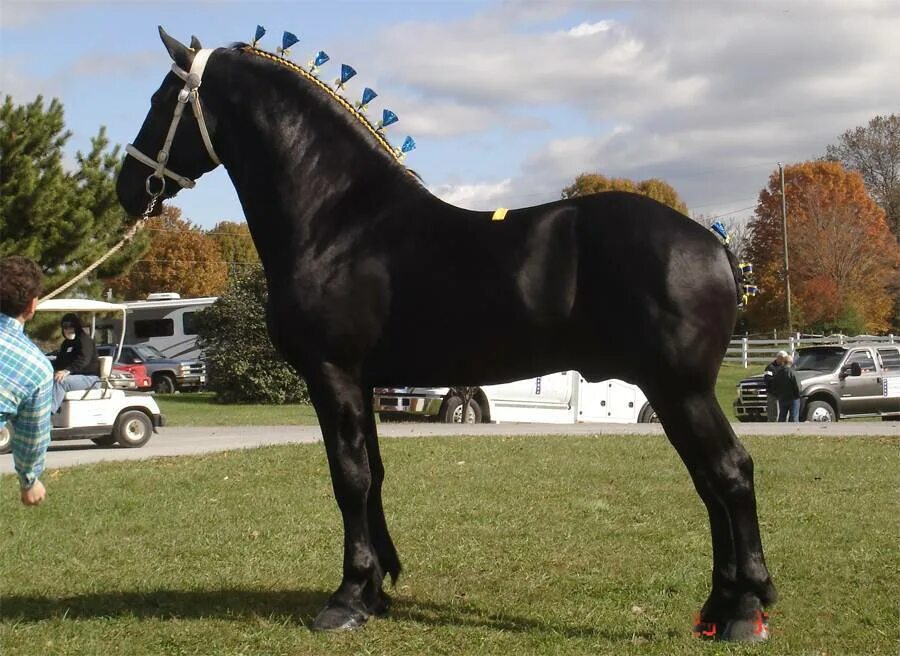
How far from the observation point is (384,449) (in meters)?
12.8

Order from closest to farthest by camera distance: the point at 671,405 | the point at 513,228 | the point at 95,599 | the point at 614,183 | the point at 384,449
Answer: the point at 671,405 → the point at 513,228 → the point at 95,599 → the point at 384,449 → the point at 614,183

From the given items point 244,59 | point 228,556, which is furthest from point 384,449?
point 244,59

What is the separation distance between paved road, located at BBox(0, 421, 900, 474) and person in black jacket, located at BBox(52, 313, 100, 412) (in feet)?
3.69

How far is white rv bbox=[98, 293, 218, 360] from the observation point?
38.7 meters

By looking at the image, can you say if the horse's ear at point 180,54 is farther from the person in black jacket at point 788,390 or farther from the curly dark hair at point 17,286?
the person in black jacket at point 788,390

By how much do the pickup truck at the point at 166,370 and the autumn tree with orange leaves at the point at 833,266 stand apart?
29562mm

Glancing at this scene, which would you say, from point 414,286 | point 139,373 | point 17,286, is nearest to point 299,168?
point 414,286

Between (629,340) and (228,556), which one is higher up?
(629,340)

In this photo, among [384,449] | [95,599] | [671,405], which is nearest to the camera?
[671,405]

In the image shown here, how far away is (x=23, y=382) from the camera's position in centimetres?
458

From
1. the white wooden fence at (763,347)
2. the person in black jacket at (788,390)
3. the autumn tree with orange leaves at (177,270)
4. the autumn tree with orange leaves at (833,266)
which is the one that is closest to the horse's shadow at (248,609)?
the person in black jacket at (788,390)

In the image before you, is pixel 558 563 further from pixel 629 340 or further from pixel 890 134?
pixel 890 134

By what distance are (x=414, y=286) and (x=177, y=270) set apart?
56816mm

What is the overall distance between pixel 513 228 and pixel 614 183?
165ft
